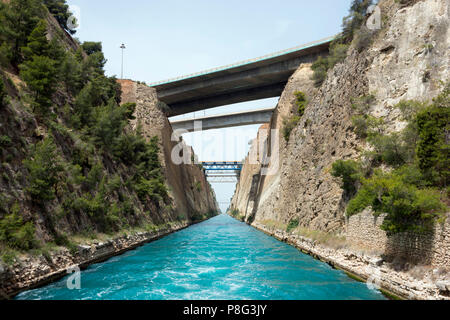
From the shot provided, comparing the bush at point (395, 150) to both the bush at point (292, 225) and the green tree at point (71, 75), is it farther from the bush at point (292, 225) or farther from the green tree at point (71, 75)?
the green tree at point (71, 75)

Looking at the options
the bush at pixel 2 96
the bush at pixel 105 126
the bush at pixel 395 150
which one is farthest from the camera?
the bush at pixel 105 126

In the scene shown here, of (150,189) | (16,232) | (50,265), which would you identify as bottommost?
(50,265)

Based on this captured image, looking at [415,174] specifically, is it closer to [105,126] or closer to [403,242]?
[403,242]

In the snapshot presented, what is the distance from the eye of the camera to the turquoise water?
10.4m

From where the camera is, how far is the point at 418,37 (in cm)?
1672

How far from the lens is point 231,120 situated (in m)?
56.9

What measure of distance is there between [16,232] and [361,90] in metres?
19.2

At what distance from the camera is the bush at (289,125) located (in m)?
34.2

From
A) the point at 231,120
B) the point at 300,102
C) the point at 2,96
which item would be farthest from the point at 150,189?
the point at 231,120

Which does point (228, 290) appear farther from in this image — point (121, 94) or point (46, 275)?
point (121, 94)

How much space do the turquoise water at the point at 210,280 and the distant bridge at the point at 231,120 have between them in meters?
Result: 38.4

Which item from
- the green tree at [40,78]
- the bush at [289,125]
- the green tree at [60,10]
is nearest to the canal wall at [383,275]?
the green tree at [40,78]

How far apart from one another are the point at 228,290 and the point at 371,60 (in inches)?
638
